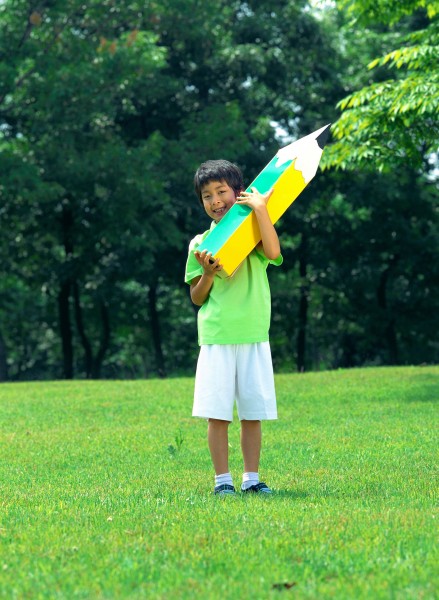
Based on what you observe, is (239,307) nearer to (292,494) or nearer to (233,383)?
(233,383)

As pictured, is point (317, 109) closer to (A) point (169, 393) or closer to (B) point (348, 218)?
(B) point (348, 218)

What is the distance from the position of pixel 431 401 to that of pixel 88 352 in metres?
24.1

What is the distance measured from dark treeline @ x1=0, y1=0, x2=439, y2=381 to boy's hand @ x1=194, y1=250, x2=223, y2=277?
1878cm

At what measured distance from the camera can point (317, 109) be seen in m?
33.1

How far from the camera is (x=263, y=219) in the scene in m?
6.44

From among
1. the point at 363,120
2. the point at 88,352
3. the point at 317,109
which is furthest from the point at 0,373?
the point at 363,120

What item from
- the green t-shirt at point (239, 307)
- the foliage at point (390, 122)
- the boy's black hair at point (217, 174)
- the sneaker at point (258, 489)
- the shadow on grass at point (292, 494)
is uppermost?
the foliage at point (390, 122)

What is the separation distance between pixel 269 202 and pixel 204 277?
0.63 metres

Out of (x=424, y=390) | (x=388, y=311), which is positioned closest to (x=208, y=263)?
(x=424, y=390)

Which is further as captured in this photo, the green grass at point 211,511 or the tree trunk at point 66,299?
the tree trunk at point 66,299

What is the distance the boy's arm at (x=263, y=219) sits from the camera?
→ 6.42 meters

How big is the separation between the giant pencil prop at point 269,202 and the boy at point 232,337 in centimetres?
7

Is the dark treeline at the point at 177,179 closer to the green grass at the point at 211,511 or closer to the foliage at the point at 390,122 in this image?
the foliage at the point at 390,122

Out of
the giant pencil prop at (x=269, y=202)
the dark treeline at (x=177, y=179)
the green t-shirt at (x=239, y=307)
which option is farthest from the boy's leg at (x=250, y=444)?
the dark treeline at (x=177, y=179)
